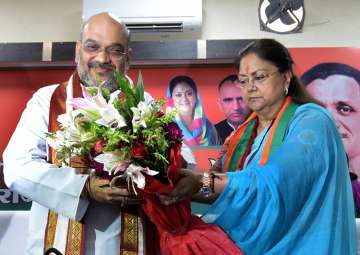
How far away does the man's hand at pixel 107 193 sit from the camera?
120 cm

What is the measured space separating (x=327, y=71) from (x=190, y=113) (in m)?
0.98

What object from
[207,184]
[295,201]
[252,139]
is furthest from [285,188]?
[252,139]

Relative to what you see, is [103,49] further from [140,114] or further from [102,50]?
[140,114]

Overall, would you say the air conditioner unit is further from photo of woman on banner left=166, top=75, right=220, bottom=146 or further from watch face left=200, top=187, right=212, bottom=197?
watch face left=200, top=187, right=212, bottom=197

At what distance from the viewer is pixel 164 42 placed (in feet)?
9.98

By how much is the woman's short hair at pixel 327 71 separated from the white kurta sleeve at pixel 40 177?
2093 mm

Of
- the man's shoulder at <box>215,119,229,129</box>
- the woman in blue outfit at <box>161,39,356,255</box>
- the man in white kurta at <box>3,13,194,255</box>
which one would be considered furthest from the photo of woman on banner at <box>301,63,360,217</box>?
the man in white kurta at <box>3,13,194,255</box>

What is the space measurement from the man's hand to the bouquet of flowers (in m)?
0.04

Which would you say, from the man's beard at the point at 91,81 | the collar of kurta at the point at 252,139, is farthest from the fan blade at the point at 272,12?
the man's beard at the point at 91,81

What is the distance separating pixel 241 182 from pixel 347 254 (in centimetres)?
44

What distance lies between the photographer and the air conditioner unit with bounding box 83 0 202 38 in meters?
3.09

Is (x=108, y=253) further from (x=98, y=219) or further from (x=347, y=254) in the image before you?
(x=347, y=254)

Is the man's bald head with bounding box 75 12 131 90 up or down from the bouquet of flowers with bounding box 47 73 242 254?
up

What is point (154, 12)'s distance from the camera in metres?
3.12
